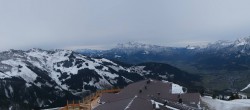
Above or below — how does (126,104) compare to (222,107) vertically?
above

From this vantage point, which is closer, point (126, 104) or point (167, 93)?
point (126, 104)

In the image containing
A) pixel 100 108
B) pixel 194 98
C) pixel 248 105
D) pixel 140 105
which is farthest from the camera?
pixel 248 105

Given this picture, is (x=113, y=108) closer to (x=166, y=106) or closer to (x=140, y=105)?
(x=140, y=105)

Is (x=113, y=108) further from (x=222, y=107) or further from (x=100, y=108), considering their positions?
(x=222, y=107)

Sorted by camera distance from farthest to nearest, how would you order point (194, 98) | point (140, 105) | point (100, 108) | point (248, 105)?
point (248, 105) → point (194, 98) → point (100, 108) → point (140, 105)

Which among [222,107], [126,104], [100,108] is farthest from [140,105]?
[222,107]

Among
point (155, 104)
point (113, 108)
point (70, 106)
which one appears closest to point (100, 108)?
point (113, 108)
